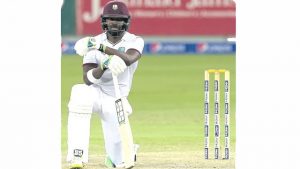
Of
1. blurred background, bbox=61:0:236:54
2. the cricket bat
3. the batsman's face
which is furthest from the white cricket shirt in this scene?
blurred background, bbox=61:0:236:54

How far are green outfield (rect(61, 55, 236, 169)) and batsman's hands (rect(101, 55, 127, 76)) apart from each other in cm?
97

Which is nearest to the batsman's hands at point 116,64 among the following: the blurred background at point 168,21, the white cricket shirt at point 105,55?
the white cricket shirt at point 105,55

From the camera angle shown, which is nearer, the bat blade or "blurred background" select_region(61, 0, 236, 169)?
the bat blade

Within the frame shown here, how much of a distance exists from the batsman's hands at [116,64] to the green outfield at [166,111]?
3.17 ft

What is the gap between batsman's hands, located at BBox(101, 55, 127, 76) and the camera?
793cm

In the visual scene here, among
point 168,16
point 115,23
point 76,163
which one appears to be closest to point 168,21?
point 168,16

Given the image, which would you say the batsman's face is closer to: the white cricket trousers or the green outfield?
the white cricket trousers

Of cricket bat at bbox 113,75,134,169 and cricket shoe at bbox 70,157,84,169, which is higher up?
cricket bat at bbox 113,75,134,169

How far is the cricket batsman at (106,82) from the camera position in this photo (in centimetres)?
797

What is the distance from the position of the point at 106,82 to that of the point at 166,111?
255 inches

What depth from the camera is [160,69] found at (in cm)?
2181

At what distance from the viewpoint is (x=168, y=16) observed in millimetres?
25328

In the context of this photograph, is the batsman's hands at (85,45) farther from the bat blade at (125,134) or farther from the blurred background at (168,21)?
the blurred background at (168,21)
